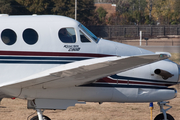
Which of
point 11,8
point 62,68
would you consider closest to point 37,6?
point 11,8

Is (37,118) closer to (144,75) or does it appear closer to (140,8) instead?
(144,75)

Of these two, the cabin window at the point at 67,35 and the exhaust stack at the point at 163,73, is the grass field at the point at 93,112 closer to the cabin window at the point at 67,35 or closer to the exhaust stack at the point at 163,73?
the exhaust stack at the point at 163,73

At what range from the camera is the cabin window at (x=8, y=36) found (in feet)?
22.4

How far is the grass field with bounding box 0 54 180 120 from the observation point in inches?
398

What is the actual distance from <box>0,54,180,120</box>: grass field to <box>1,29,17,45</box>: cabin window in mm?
4050

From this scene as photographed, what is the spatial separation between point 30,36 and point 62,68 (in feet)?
4.27

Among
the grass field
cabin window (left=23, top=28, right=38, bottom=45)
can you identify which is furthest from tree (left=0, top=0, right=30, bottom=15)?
cabin window (left=23, top=28, right=38, bottom=45)

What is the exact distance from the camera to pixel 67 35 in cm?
705

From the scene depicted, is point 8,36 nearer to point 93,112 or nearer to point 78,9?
point 93,112

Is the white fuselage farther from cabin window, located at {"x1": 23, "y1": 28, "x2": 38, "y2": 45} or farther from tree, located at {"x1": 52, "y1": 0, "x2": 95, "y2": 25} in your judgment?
tree, located at {"x1": 52, "y1": 0, "x2": 95, "y2": 25}

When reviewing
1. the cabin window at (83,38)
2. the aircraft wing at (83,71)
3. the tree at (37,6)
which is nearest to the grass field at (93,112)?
the aircraft wing at (83,71)

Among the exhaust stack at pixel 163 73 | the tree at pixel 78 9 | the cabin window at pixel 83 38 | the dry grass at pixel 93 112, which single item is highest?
the tree at pixel 78 9

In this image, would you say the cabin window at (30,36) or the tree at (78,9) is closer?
the cabin window at (30,36)

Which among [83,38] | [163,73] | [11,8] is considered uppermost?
[11,8]
